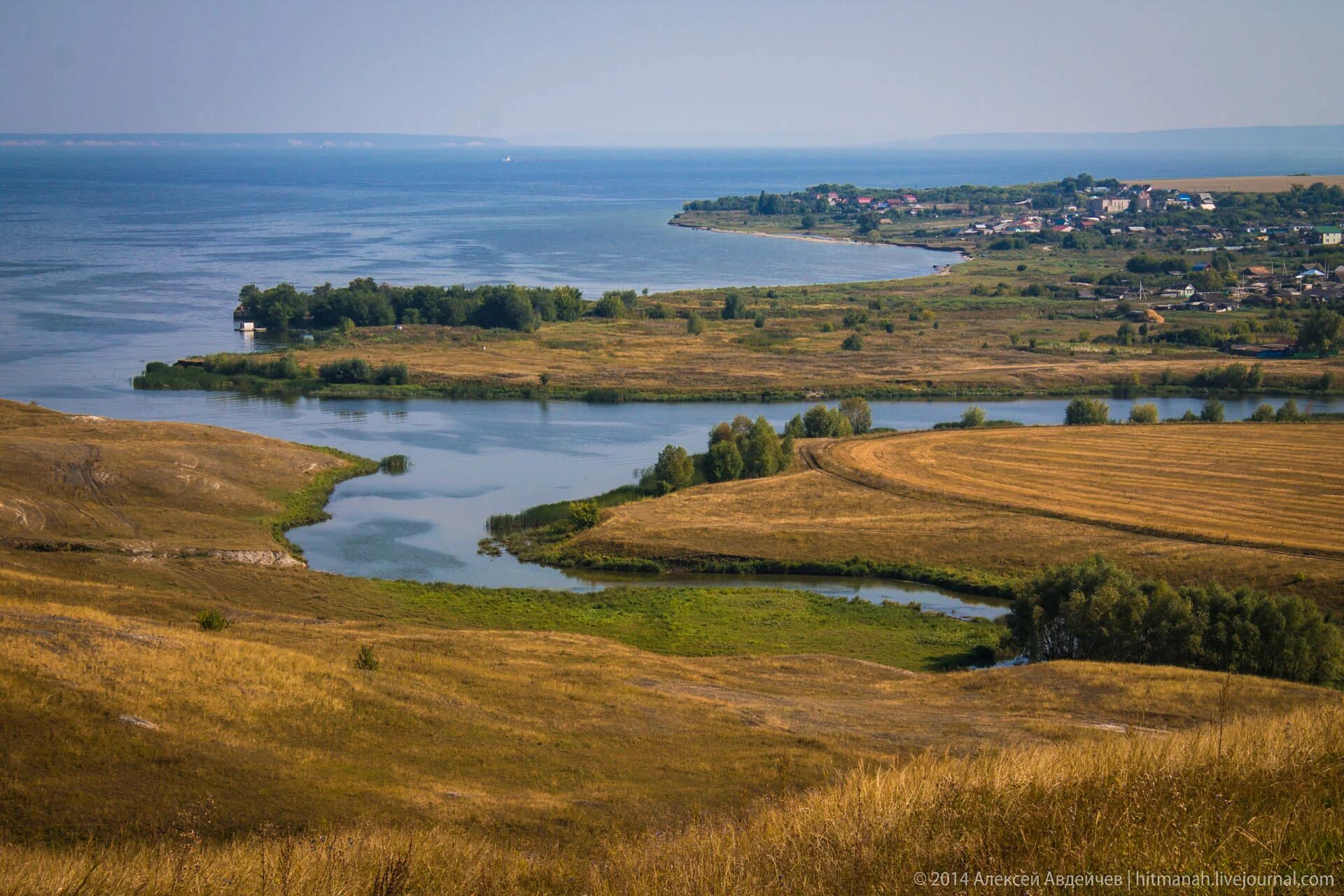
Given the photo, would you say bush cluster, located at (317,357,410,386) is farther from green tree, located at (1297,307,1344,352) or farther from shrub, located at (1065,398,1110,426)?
green tree, located at (1297,307,1344,352)

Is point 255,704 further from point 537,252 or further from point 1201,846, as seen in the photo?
point 537,252

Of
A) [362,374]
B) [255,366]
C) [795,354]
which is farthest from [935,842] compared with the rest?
[795,354]

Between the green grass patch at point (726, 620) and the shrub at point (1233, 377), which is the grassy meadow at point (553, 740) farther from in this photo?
the shrub at point (1233, 377)

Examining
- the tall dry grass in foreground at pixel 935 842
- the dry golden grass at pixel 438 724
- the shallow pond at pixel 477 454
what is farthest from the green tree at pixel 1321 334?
the tall dry grass in foreground at pixel 935 842

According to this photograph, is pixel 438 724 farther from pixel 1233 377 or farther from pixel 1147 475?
pixel 1233 377

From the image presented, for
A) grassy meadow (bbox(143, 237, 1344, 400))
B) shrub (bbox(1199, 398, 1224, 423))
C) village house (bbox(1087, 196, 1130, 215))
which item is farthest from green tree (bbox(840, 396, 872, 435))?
village house (bbox(1087, 196, 1130, 215))

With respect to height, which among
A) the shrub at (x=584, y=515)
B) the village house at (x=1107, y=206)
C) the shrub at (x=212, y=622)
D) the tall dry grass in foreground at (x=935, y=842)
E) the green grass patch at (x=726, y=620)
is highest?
the village house at (x=1107, y=206)
